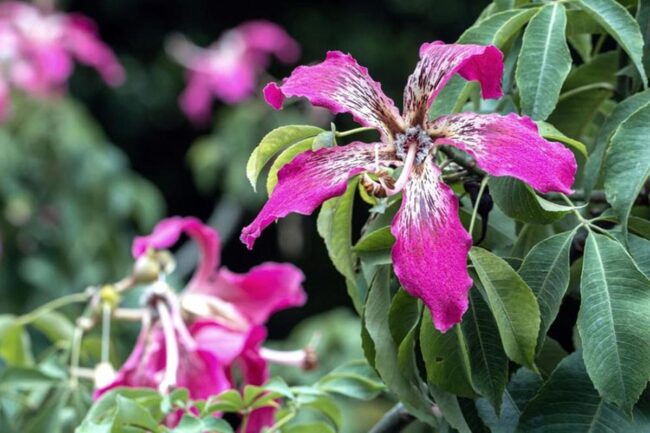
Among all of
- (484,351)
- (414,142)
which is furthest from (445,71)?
(484,351)

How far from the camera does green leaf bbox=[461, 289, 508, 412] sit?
577 millimetres

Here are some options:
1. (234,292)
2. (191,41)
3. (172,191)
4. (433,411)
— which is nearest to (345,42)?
(191,41)

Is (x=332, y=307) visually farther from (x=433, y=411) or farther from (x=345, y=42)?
(x=433, y=411)

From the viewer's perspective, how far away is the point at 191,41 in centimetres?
453

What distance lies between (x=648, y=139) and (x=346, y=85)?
0.16 meters

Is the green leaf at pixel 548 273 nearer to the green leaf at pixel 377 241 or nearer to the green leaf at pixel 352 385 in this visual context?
the green leaf at pixel 377 241

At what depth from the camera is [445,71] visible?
23.1 inches

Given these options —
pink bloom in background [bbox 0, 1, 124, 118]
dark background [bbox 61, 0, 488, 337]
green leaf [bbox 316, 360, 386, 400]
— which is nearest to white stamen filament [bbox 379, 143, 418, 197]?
green leaf [bbox 316, 360, 386, 400]

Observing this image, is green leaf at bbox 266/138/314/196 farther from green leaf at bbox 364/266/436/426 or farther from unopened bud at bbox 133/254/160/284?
unopened bud at bbox 133/254/160/284

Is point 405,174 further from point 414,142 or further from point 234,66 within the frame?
point 234,66

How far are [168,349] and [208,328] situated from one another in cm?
5

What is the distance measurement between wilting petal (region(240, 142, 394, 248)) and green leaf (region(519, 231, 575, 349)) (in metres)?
0.09

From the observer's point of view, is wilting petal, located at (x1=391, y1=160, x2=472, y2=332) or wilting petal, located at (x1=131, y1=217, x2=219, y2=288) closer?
wilting petal, located at (x1=391, y1=160, x2=472, y2=332)

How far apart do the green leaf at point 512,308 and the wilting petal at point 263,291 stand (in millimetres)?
359
